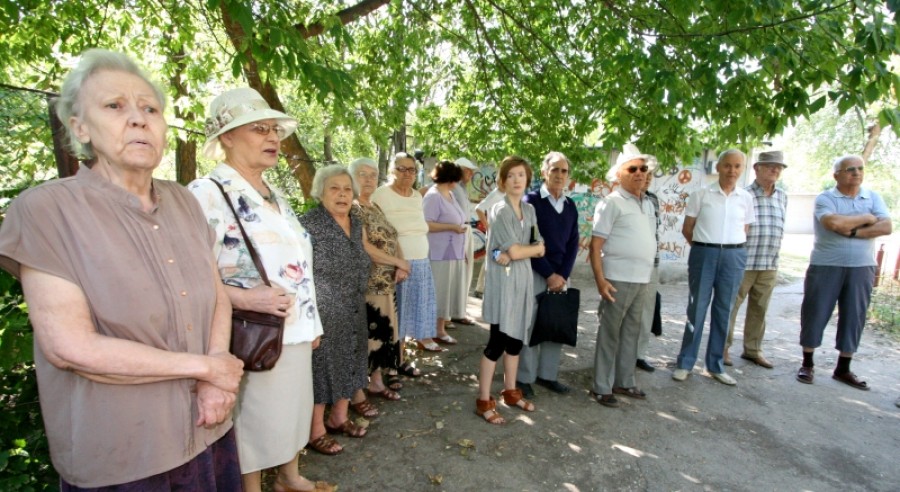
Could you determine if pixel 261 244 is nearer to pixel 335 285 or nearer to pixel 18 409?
pixel 335 285

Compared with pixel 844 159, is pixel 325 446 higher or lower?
lower

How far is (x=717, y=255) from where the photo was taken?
451cm

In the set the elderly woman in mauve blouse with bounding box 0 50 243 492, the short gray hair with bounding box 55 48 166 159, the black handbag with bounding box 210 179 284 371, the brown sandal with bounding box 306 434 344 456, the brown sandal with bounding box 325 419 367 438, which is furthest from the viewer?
the brown sandal with bounding box 325 419 367 438

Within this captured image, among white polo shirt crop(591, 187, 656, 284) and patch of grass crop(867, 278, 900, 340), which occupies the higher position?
white polo shirt crop(591, 187, 656, 284)

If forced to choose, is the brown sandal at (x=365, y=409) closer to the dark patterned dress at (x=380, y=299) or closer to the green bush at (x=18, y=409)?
the dark patterned dress at (x=380, y=299)

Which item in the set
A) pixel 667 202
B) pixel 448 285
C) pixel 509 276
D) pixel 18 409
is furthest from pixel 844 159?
pixel 18 409

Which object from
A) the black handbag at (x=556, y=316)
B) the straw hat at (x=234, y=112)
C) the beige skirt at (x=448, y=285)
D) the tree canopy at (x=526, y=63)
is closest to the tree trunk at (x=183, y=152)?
the tree canopy at (x=526, y=63)

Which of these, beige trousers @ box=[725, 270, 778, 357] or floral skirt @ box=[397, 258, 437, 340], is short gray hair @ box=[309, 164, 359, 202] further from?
beige trousers @ box=[725, 270, 778, 357]

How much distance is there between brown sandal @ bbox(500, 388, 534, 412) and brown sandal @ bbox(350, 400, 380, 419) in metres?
1.02

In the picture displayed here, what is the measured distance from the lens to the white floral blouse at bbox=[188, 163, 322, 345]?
197cm

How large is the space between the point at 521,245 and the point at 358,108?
306cm

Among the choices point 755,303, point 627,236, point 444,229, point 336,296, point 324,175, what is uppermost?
point 324,175

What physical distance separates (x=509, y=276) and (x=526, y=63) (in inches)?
124

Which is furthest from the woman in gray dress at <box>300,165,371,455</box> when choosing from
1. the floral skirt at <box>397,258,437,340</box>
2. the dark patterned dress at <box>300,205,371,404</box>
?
the floral skirt at <box>397,258,437,340</box>
